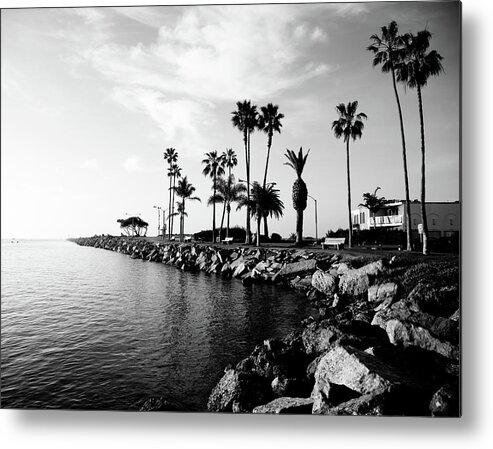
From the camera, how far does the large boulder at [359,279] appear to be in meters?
10.1

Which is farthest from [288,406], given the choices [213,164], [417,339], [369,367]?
[213,164]

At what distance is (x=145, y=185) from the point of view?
7.44 m

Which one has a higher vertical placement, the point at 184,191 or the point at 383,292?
the point at 184,191

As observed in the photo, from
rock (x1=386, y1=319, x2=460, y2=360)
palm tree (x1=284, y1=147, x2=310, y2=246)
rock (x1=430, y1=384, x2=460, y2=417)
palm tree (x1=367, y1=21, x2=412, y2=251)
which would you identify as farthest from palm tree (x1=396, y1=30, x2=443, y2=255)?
rock (x1=430, y1=384, x2=460, y2=417)

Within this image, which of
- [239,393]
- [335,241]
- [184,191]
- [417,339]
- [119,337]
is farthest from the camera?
[335,241]

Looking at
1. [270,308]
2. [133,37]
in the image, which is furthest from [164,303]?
[133,37]

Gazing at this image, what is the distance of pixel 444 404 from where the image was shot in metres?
4.77

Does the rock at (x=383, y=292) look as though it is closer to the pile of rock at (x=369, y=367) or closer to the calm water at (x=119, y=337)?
the pile of rock at (x=369, y=367)

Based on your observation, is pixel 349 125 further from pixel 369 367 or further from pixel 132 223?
pixel 132 223

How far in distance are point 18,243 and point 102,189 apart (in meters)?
1.92

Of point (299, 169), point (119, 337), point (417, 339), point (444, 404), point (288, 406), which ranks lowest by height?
point (119, 337)

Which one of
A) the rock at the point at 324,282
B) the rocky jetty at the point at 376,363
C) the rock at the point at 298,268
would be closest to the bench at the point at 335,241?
the rock at the point at 298,268

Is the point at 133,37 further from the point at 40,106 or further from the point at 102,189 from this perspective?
the point at 102,189

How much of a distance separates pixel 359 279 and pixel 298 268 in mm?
4708
